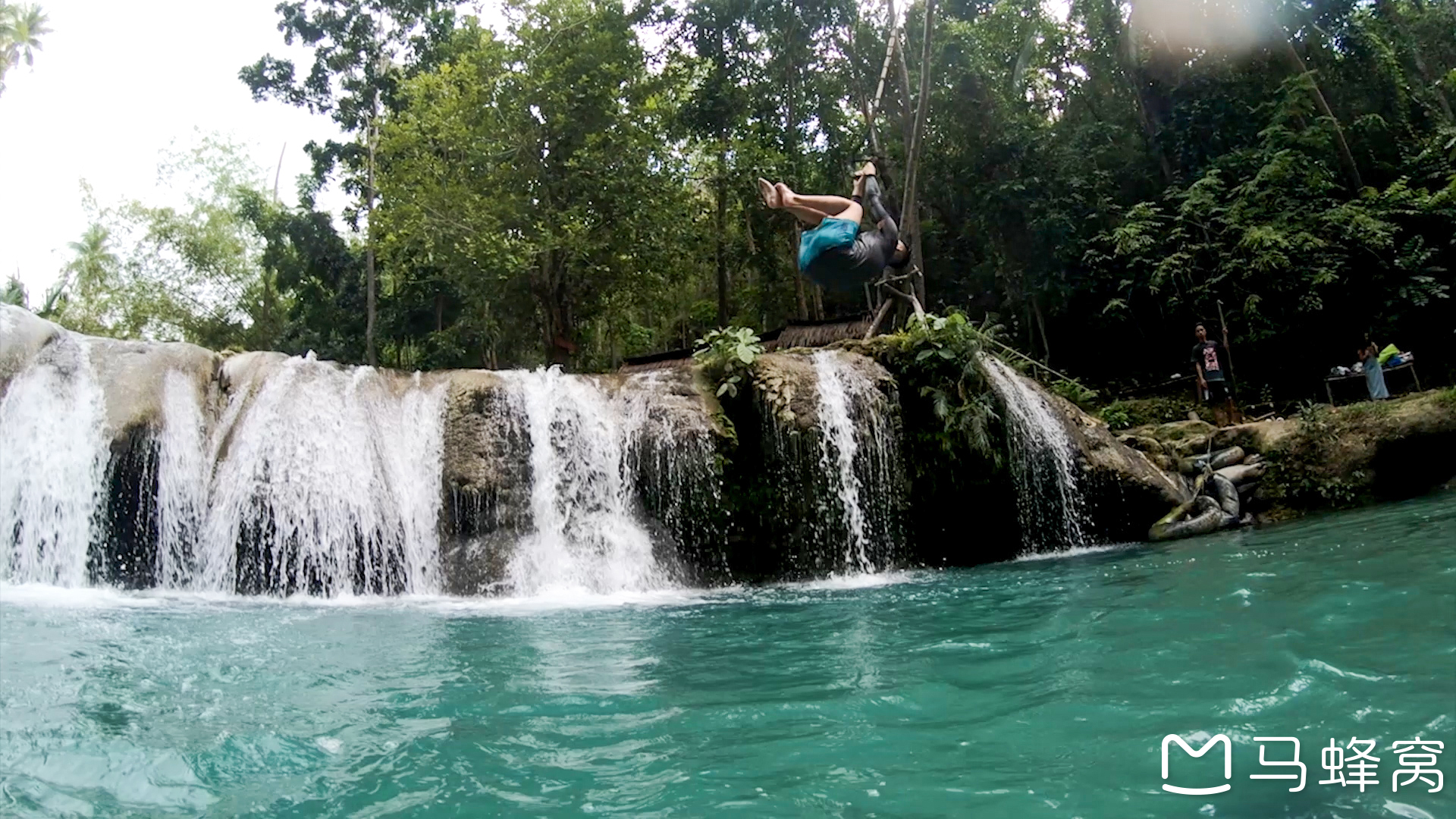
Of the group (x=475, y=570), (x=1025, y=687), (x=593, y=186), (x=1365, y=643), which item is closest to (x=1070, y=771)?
(x=1025, y=687)

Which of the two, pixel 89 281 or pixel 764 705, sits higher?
pixel 89 281

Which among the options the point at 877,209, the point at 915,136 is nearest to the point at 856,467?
the point at 877,209

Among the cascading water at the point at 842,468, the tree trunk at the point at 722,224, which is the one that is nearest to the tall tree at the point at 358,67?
the tree trunk at the point at 722,224

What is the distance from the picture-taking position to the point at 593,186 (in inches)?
712

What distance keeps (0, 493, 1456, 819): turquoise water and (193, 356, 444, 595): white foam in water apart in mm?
2557

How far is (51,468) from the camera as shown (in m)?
8.83

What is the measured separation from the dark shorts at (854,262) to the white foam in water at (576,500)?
305 cm

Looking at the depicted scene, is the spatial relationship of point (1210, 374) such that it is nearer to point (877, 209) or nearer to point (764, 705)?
point (877, 209)

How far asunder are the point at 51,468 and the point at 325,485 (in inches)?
95.8

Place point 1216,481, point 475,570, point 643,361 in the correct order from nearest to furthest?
point 475,570
point 1216,481
point 643,361

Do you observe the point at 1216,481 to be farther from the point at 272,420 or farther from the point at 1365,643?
the point at 272,420

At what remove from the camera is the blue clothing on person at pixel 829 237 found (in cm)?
782

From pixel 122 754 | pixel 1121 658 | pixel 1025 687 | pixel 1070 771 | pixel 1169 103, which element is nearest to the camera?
pixel 1070 771

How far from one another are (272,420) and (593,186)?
9.91 m
